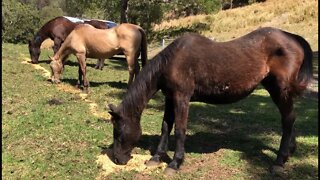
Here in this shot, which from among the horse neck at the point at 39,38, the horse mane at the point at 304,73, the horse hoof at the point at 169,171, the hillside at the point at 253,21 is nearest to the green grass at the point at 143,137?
the horse hoof at the point at 169,171

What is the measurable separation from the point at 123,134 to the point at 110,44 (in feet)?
17.6

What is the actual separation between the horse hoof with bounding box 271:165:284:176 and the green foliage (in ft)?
80.8

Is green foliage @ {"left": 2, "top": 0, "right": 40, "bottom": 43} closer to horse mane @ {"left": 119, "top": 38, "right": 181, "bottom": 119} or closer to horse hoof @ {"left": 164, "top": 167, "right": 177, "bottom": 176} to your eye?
horse mane @ {"left": 119, "top": 38, "right": 181, "bottom": 119}

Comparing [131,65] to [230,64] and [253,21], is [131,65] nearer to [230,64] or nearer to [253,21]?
[230,64]

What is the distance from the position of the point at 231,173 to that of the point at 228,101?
1099 millimetres

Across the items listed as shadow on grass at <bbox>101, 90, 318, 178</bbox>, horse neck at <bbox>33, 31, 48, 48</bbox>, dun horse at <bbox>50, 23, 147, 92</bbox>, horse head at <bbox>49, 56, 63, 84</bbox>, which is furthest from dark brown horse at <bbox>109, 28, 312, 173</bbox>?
horse neck at <bbox>33, 31, 48, 48</bbox>

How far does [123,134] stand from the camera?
611 cm

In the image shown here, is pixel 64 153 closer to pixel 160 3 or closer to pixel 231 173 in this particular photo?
pixel 231 173

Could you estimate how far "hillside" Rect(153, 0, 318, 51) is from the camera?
27.6 meters

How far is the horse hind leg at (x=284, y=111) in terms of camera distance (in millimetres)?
6161

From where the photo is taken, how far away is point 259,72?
6223 mm

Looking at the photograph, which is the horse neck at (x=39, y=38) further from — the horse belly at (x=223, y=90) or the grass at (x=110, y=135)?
the horse belly at (x=223, y=90)

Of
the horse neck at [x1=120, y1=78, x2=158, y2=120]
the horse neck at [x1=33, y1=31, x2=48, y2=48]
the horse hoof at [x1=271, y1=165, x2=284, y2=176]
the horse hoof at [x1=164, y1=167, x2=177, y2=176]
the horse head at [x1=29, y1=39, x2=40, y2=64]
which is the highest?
the horse neck at [x1=120, y1=78, x2=158, y2=120]

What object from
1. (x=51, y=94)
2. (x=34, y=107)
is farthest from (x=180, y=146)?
(x=51, y=94)
